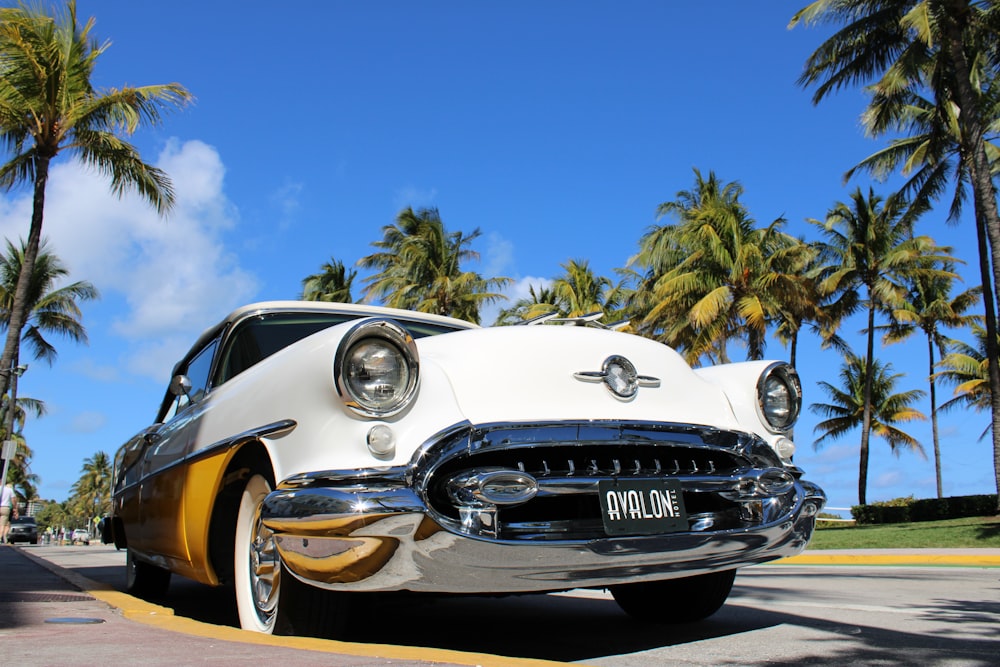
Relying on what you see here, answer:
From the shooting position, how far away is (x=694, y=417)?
2979 mm

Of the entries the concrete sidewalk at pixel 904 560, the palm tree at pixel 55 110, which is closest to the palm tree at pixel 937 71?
the concrete sidewalk at pixel 904 560

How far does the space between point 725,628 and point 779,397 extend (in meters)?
0.94

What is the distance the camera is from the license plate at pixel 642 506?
259 centimetres

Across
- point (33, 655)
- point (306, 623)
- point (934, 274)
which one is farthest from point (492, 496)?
point (934, 274)

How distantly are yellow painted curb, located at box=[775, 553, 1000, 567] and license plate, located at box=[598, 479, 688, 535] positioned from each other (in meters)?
7.35

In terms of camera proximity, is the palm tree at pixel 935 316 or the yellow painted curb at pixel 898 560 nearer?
the yellow painted curb at pixel 898 560

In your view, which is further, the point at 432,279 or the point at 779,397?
the point at 432,279

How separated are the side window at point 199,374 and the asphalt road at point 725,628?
108 centimetres

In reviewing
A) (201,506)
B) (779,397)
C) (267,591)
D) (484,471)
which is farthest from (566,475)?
(201,506)

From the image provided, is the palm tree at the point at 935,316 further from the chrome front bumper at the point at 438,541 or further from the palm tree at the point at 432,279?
the chrome front bumper at the point at 438,541

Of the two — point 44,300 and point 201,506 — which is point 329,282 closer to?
point 44,300

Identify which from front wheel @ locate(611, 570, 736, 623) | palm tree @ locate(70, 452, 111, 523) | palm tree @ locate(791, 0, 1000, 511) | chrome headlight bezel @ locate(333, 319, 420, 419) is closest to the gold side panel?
chrome headlight bezel @ locate(333, 319, 420, 419)

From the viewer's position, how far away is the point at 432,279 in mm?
30922

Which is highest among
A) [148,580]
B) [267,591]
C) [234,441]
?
[234,441]
